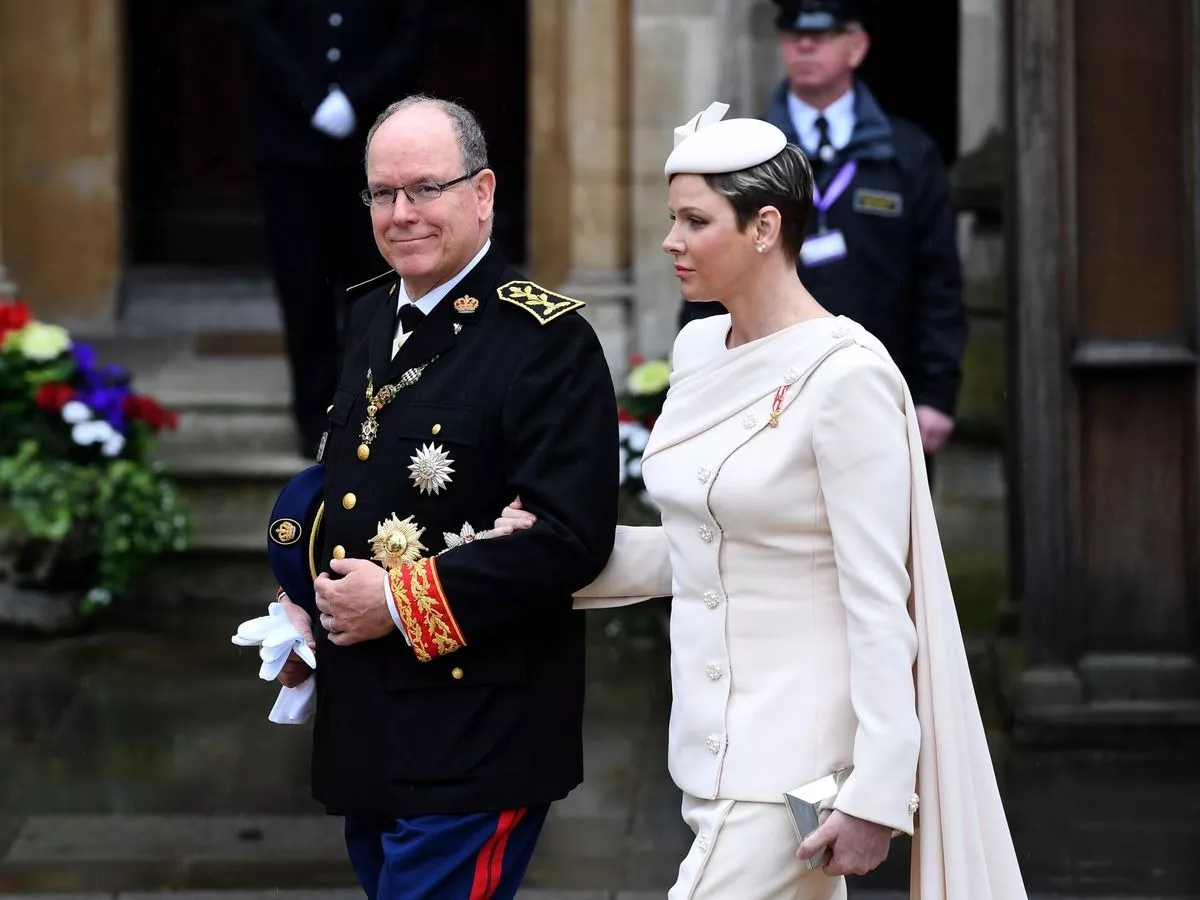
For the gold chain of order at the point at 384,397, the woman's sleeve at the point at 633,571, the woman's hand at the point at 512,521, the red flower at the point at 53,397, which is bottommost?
the red flower at the point at 53,397

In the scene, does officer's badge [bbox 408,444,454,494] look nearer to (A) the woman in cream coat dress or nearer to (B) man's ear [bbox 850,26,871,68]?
(A) the woman in cream coat dress

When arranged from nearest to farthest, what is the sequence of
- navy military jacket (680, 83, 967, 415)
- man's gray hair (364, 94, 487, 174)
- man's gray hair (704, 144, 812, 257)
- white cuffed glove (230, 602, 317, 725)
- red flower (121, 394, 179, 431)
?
man's gray hair (704, 144, 812, 257), man's gray hair (364, 94, 487, 174), white cuffed glove (230, 602, 317, 725), navy military jacket (680, 83, 967, 415), red flower (121, 394, 179, 431)

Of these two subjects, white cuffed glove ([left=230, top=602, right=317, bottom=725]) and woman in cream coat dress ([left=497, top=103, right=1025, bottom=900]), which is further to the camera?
white cuffed glove ([left=230, top=602, right=317, bottom=725])

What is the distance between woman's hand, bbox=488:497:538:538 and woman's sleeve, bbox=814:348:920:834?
1.68 ft

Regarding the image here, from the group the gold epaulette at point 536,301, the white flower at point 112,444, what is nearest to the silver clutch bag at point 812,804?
the gold epaulette at point 536,301

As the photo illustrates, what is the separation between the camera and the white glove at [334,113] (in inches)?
312

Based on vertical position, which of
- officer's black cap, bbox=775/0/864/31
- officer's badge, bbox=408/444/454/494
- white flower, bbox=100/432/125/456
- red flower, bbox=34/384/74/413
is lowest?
white flower, bbox=100/432/125/456

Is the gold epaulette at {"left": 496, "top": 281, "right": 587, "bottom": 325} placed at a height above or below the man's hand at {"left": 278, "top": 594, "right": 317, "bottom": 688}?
above

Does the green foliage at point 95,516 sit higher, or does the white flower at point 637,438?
the white flower at point 637,438

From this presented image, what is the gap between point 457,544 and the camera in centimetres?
368

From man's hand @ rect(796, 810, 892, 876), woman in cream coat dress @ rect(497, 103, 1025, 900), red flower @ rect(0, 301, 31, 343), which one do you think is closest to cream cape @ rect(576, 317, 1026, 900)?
woman in cream coat dress @ rect(497, 103, 1025, 900)

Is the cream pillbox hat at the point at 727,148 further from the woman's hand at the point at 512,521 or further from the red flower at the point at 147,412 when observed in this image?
the red flower at the point at 147,412

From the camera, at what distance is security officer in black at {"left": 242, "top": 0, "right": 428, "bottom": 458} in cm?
795

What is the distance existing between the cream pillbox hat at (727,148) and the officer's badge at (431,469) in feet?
1.96
